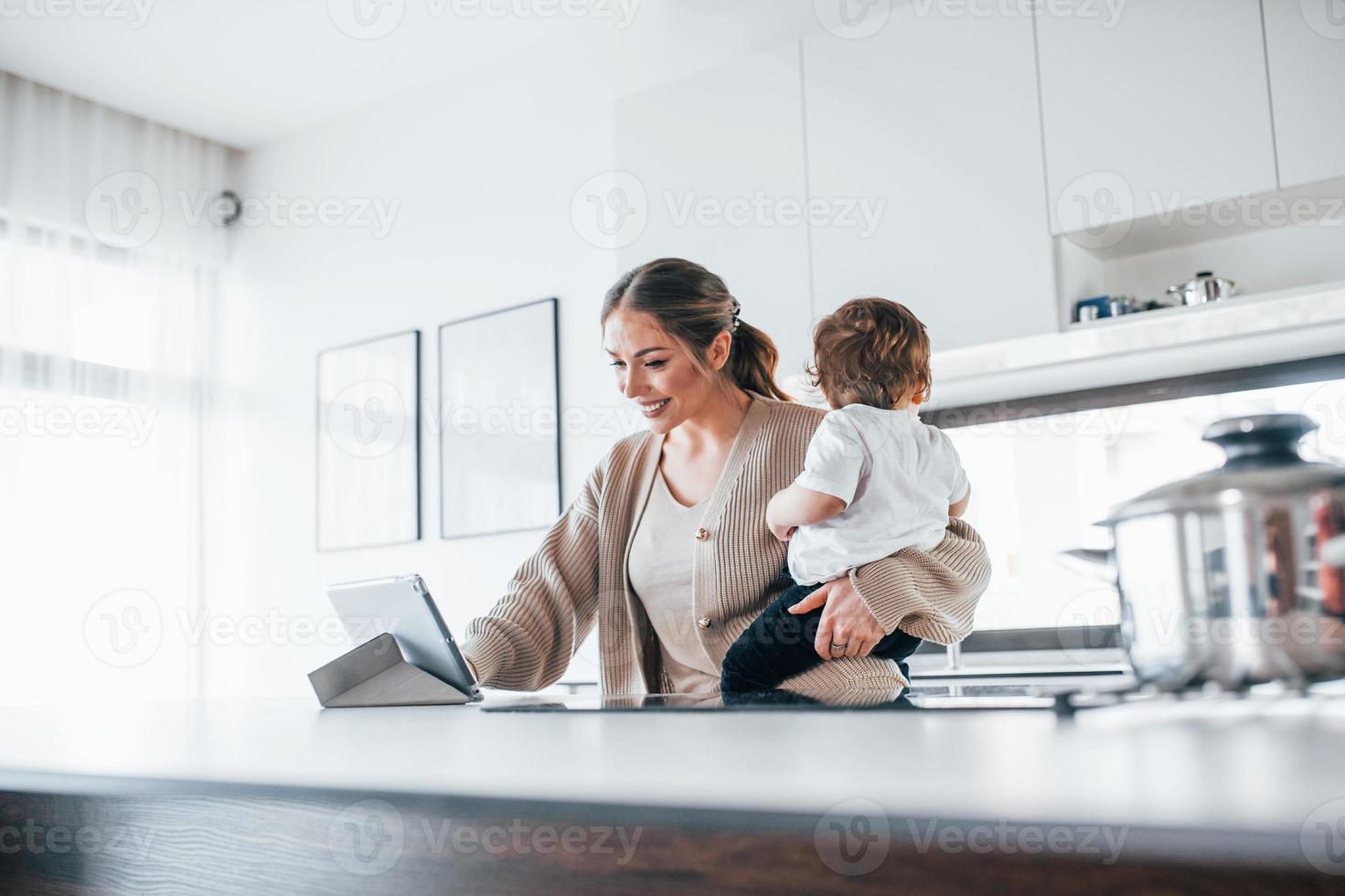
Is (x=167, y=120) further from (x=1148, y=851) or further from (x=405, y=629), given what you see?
(x=1148, y=851)

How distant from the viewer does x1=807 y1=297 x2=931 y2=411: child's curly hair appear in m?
1.46

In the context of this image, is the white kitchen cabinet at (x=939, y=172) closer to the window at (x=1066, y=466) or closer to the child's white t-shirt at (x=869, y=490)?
the window at (x=1066, y=466)

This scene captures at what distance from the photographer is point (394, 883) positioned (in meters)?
0.62

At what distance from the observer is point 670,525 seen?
1604 mm

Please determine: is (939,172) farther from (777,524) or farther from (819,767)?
(819,767)

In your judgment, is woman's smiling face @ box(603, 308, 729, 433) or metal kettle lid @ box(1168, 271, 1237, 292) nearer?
woman's smiling face @ box(603, 308, 729, 433)

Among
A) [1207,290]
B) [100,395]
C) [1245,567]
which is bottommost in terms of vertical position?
[1245,567]

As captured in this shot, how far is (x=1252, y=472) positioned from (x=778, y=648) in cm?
81

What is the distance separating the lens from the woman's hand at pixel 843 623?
4.19 feet

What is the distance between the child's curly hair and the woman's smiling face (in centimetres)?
24

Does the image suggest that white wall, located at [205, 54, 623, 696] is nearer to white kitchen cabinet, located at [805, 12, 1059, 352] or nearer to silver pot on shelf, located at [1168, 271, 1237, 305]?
white kitchen cabinet, located at [805, 12, 1059, 352]

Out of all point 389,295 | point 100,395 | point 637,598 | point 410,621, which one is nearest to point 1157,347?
point 637,598

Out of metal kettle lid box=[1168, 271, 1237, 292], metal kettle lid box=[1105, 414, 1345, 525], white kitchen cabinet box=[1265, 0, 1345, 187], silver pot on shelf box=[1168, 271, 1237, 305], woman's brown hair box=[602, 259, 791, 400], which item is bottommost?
metal kettle lid box=[1105, 414, 1345, 525]

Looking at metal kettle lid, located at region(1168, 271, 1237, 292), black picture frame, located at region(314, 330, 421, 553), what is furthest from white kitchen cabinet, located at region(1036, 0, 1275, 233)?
Result: black picture frame, located at region(314, 330, 421, 553)
